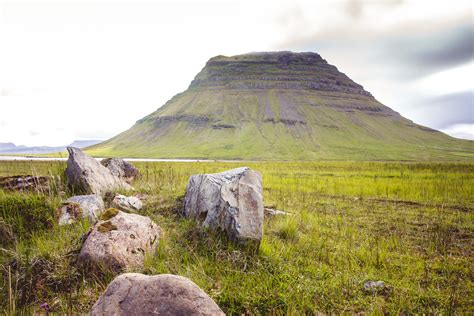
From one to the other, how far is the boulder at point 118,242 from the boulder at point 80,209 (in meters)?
1.34

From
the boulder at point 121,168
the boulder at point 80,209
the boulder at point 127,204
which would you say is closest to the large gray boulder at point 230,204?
the boulder at point 127,204

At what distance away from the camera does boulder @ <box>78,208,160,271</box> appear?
4.98 meters

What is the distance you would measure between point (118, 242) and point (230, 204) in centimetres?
249

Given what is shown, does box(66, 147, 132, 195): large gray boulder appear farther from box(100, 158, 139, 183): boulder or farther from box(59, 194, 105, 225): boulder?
box(100, 158, 139, 183): boulder

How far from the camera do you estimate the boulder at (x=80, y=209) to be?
6910mm

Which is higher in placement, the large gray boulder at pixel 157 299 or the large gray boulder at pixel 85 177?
the large gray boulder at pixel 85 177

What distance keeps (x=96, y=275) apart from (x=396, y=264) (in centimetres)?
622

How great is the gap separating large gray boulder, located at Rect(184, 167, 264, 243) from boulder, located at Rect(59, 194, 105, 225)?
2493mm

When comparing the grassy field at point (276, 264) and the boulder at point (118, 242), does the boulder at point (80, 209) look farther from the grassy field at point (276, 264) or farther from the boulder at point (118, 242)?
the boulder at point (118, 242)

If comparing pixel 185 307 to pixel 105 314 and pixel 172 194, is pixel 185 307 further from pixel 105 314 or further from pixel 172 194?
pixel 172 194

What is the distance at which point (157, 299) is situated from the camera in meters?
3.22

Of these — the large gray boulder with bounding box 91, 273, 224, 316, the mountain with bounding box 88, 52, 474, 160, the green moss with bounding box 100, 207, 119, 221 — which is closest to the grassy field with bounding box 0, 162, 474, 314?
the green moss with bounding box 100, 207, 119, 221

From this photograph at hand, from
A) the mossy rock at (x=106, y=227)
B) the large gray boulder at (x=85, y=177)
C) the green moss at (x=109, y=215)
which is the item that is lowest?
the mossy rock at (x=106, y=227)

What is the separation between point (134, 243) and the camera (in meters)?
5.46
